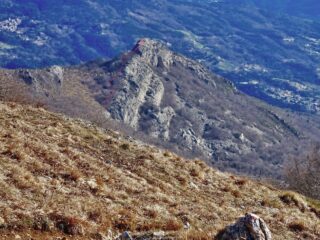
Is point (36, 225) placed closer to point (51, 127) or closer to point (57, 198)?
point (57, 198)

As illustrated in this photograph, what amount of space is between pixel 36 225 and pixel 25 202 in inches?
116

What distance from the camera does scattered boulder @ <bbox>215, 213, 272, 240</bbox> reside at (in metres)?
31.5

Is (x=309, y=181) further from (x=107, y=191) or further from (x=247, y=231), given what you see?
(x=247, y=231)

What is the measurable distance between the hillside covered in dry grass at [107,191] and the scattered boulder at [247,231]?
1.34 m

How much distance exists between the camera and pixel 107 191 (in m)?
41.0

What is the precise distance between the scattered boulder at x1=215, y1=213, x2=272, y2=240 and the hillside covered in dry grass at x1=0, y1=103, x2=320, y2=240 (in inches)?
52.6

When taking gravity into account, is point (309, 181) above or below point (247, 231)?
below

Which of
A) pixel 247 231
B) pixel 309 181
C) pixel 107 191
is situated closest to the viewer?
pixel 247 231

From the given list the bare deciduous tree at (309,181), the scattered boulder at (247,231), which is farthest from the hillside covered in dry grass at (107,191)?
the bare deciduous tree at (309,181)

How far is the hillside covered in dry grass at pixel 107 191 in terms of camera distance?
33719 millimetres

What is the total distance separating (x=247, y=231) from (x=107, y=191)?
12.3m

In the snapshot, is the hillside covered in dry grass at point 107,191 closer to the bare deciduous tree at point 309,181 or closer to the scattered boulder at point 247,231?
the scattered boulder at point 247,231

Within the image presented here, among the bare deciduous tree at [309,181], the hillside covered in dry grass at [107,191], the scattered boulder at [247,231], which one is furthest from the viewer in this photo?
the bare deciduous tree at [309,181]

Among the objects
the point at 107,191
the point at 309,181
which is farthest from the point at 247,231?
the point at 309,181
